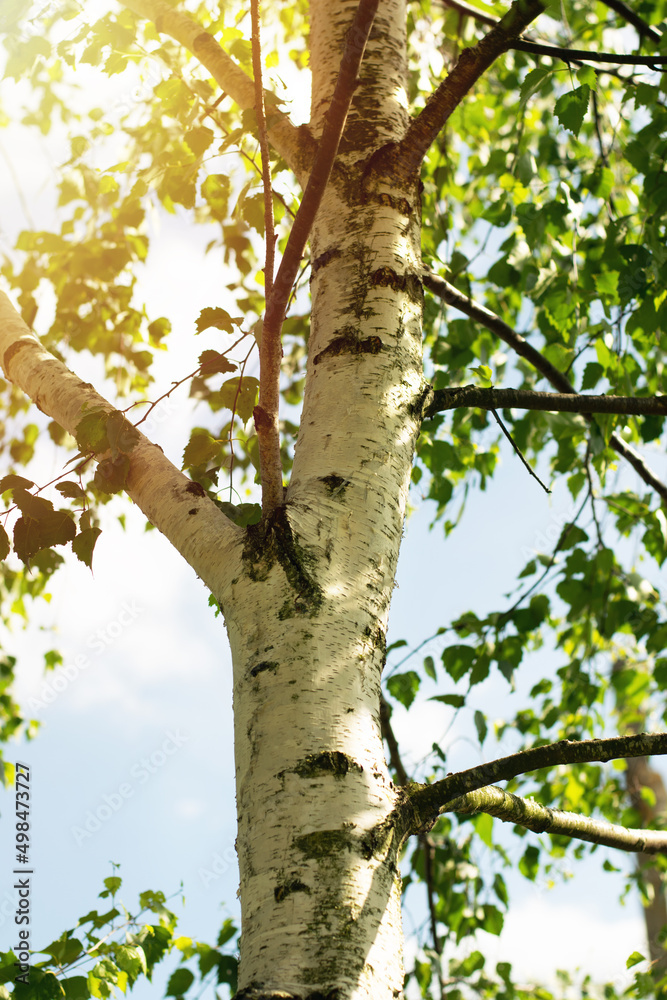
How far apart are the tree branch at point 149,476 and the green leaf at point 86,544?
0.47 ft

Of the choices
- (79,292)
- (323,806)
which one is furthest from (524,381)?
(323,806)

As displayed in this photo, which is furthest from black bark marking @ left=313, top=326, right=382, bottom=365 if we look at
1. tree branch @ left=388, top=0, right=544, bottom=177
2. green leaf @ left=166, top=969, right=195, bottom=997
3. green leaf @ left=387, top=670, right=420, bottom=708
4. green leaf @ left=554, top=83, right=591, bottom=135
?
green leaf @ left=166, top=969, right=195, bottom=997

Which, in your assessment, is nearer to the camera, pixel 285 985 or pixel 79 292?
pixel 285 985

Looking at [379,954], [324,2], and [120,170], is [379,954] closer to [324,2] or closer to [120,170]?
[324,2]

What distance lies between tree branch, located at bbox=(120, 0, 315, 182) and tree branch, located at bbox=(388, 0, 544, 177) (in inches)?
8.1

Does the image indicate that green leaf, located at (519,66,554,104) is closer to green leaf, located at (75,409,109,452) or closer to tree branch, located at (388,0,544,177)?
tree branch, located at (388,0,544,177)

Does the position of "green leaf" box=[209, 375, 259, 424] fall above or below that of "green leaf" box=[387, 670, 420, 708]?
above

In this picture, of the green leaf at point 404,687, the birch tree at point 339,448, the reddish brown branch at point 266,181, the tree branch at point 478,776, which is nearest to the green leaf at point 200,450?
the birch tree at point 339,448

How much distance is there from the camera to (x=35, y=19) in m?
1.67

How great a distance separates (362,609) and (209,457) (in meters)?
0.55

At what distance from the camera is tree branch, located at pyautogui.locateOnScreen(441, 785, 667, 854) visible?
90 centimetres

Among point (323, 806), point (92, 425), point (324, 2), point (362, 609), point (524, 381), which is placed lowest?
point (323, 806)

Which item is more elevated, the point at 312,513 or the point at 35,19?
the point at 35,19

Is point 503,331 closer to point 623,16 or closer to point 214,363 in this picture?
point 214,363
